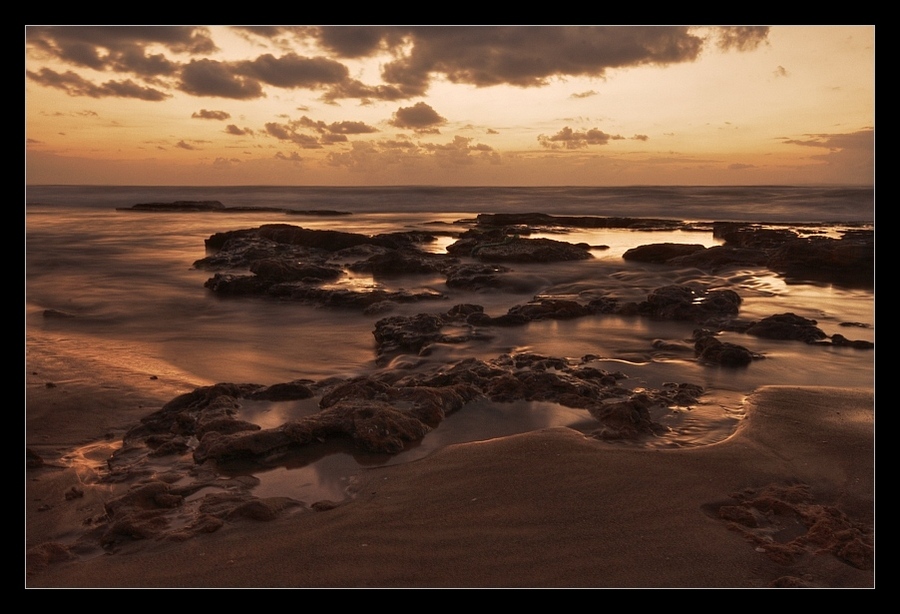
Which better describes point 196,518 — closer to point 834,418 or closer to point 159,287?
point 834,418

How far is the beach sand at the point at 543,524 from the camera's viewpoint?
269cm

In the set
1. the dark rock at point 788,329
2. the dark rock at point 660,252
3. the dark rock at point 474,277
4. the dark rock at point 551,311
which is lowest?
the dark rock at point 788,329

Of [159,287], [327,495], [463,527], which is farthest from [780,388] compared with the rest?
[159,287]

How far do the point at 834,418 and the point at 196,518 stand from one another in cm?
411

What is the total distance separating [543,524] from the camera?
302cm

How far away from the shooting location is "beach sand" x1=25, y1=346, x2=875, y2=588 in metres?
2.69

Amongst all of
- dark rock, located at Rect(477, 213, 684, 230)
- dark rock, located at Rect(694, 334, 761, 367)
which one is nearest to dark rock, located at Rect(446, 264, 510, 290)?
dark rock, located at Rect(694, 334, 761, 367)

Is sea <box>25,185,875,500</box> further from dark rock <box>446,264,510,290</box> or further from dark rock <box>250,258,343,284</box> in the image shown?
dark rock <box>250,258,343,284</box>

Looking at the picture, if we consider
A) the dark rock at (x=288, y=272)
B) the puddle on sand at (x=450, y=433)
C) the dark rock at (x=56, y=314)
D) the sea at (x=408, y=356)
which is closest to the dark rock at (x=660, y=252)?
the sea at (x=408, y=356)

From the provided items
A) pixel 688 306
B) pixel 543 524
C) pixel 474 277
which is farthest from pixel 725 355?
pixel 474 277

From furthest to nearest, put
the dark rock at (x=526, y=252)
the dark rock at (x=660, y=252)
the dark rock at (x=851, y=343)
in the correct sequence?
the dark rock at (x=660, y=252), the dark rock at (x=526, y=252), the dark rock at (x=851, y=343)

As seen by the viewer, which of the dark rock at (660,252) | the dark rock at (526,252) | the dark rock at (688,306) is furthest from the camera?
the dark rock at (660,252)

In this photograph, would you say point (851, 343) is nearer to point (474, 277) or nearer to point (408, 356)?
point (408, 356)

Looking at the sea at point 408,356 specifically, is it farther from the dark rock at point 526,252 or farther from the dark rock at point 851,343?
the dark rock at point 526,252
